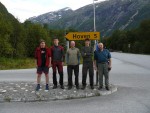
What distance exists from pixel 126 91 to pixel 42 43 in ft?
11.5

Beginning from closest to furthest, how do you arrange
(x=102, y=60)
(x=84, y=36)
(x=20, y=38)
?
(x=102, y=60), (x=84, y=36), (x=20, y=38)

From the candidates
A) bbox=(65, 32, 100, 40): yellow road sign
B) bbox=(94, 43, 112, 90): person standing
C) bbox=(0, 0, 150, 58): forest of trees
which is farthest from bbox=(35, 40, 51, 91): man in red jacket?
bbox=(0, 0, 150, 58): forest of trees

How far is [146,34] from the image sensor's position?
110188mm

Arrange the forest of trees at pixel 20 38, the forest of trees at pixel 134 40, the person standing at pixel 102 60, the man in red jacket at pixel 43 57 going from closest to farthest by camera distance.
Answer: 1. the man in red jacket at pixel 43 57
2. the person standing at pixel 102 60
3. the forest of trees at pixel 20 38
4. the forest of trees at pixel 134 40

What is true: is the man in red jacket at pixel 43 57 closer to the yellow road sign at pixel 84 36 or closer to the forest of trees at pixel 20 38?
the yellow road sign at pixel 84 36

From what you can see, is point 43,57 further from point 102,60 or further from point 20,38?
point 20,38

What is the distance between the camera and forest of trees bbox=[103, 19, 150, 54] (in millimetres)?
106500

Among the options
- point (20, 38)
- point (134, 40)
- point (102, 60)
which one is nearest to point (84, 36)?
point (102, 60)

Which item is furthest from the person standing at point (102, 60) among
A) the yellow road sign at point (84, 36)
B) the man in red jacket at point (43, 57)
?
the yellow road sign at point (84, 36)

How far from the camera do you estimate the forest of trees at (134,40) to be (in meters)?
106

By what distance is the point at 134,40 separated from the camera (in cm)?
13388

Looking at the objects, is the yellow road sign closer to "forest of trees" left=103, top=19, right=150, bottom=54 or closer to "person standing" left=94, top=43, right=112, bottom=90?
"person standing" left=94, top=43, right=112, bottom=90

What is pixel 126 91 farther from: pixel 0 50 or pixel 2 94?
pixel 0 50

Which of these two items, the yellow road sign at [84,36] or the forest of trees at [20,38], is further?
the forest of trees at [20,38]
